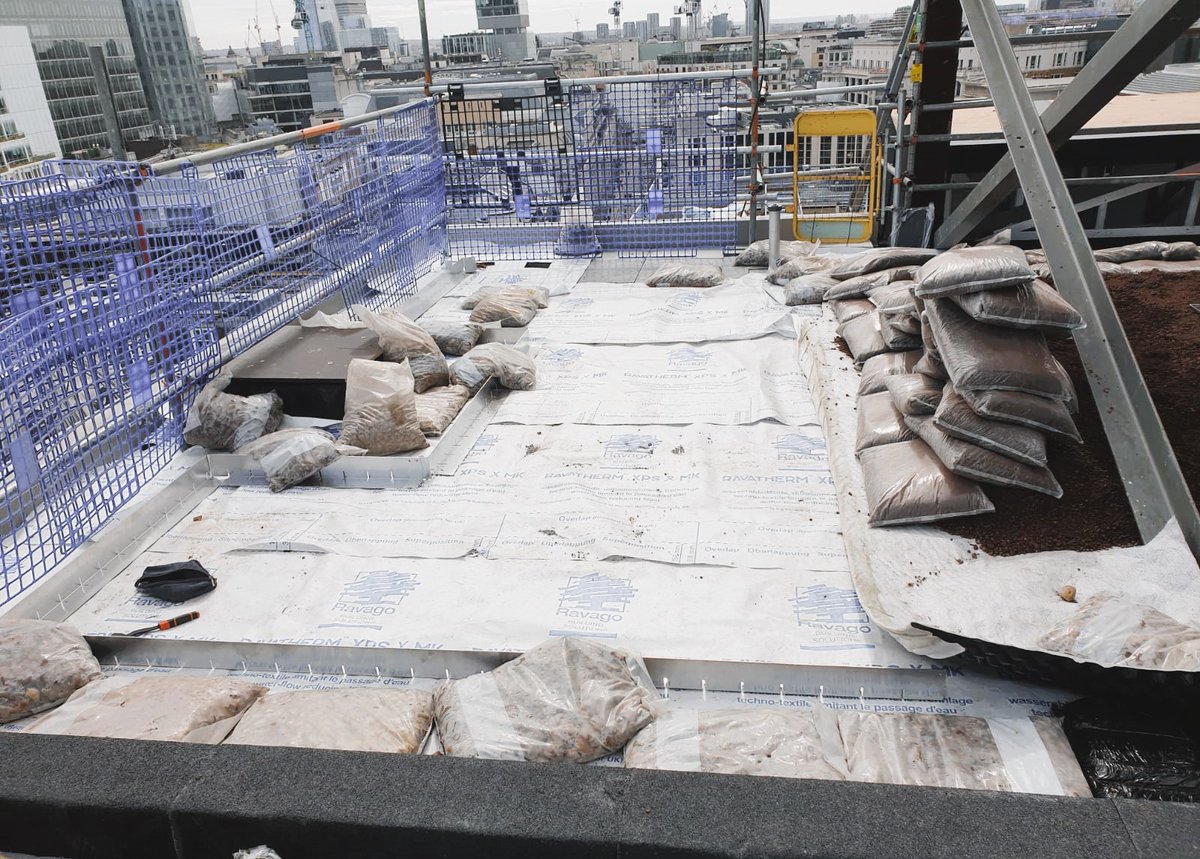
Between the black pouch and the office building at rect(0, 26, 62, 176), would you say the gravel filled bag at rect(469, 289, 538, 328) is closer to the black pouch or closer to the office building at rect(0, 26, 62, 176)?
the black pouch

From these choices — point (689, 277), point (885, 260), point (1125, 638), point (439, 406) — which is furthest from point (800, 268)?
point (1125, 638)

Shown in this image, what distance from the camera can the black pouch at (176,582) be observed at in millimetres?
3045

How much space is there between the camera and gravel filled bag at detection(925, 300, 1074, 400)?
3.04 metres

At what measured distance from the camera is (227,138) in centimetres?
8119

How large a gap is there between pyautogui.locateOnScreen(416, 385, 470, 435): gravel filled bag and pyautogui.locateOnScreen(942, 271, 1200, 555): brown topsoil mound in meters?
2.42

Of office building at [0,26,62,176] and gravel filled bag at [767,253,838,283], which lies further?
office building at [0,26,62,176]

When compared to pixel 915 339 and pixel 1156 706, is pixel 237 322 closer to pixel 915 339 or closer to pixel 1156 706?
pixel 915 339

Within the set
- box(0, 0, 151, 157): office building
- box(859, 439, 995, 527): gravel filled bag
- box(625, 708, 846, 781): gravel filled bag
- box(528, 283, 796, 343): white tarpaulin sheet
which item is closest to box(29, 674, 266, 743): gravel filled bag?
box(625, 708, 846, 781): gravel filled bag

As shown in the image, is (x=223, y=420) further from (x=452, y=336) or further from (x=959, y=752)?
(x=959, y=752)

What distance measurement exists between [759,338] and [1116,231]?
3.45 meters

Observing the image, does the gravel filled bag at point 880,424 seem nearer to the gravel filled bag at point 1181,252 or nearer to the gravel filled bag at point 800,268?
the gravel filled bag at point 800,268

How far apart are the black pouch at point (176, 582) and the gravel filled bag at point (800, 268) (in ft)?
15.4

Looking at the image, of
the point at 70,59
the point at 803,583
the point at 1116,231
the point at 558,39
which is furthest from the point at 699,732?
the point at 558,39

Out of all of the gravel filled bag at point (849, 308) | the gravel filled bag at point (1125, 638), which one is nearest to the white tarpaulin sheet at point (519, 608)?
the gravel filled bag at point (1125, 638)
